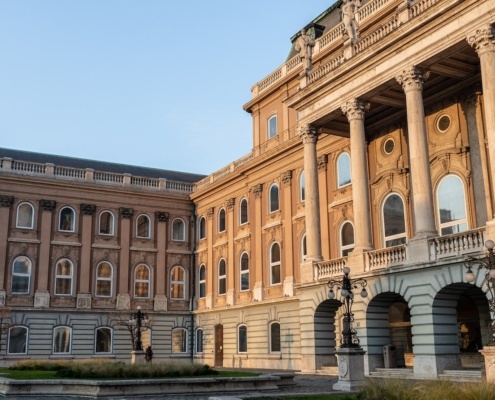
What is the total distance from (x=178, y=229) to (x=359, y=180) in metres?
24.4

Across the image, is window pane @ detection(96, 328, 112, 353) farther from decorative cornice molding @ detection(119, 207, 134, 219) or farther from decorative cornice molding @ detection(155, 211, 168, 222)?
decorative cornice molding @ detection(155, 211, 168, 222)

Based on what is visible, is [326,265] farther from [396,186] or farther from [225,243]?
[225,243]

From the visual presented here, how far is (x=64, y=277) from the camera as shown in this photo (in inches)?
1730

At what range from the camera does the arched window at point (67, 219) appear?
4459cm

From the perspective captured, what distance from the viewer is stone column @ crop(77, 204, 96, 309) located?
43.9 m

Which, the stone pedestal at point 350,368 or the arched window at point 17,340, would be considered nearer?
the stone pedestal at point 350,368

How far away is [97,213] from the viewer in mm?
45812

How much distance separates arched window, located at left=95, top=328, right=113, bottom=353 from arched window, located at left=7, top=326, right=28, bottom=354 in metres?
4.79

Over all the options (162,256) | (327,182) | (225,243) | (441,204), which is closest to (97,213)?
(162,256)

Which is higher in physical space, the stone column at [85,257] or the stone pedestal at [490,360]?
the stone column at [85,257]

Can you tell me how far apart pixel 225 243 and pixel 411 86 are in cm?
2241

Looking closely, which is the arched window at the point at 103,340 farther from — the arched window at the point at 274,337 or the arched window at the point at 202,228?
the arched window at the point at 274,337

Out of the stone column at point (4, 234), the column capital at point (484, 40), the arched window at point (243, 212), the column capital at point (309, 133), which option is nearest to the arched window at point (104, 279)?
the stone column at point (4, 234)

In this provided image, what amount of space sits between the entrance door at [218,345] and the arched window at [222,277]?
98.5 inches
